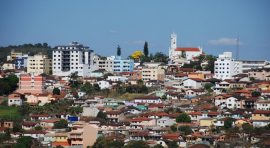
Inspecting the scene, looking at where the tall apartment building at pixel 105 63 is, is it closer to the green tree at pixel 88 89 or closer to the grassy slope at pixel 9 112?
the green tree at pixel 88 89

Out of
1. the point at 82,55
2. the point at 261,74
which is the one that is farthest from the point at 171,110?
the point at 82,55

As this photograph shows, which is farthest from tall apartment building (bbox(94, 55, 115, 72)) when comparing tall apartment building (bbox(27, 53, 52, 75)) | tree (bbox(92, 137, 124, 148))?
tree (bbox(92, 137, 124, 148))

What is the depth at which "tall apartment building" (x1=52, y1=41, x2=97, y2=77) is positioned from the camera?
6756 centimetres

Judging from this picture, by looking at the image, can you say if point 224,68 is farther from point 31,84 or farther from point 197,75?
point 31,84

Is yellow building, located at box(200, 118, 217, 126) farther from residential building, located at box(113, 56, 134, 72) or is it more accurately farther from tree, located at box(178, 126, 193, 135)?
residential building, located at box(113, 56, 134, 72)

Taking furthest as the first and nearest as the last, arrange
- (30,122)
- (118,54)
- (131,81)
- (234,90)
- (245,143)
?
(118,54), (131,81), (234,90), (30,122), (245,143)

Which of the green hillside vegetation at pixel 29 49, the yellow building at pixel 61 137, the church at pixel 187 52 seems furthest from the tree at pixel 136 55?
the yellow building at pixel 61 137

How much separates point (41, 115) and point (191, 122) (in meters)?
12.8

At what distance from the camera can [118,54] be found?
7756 cm

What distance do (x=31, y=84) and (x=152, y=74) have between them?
43.9 ft

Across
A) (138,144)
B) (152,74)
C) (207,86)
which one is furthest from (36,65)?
(138,144)

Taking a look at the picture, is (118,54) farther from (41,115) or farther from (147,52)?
(41,115)

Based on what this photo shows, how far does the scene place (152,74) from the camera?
6284cm

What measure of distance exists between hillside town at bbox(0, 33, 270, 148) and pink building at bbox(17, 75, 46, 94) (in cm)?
10
